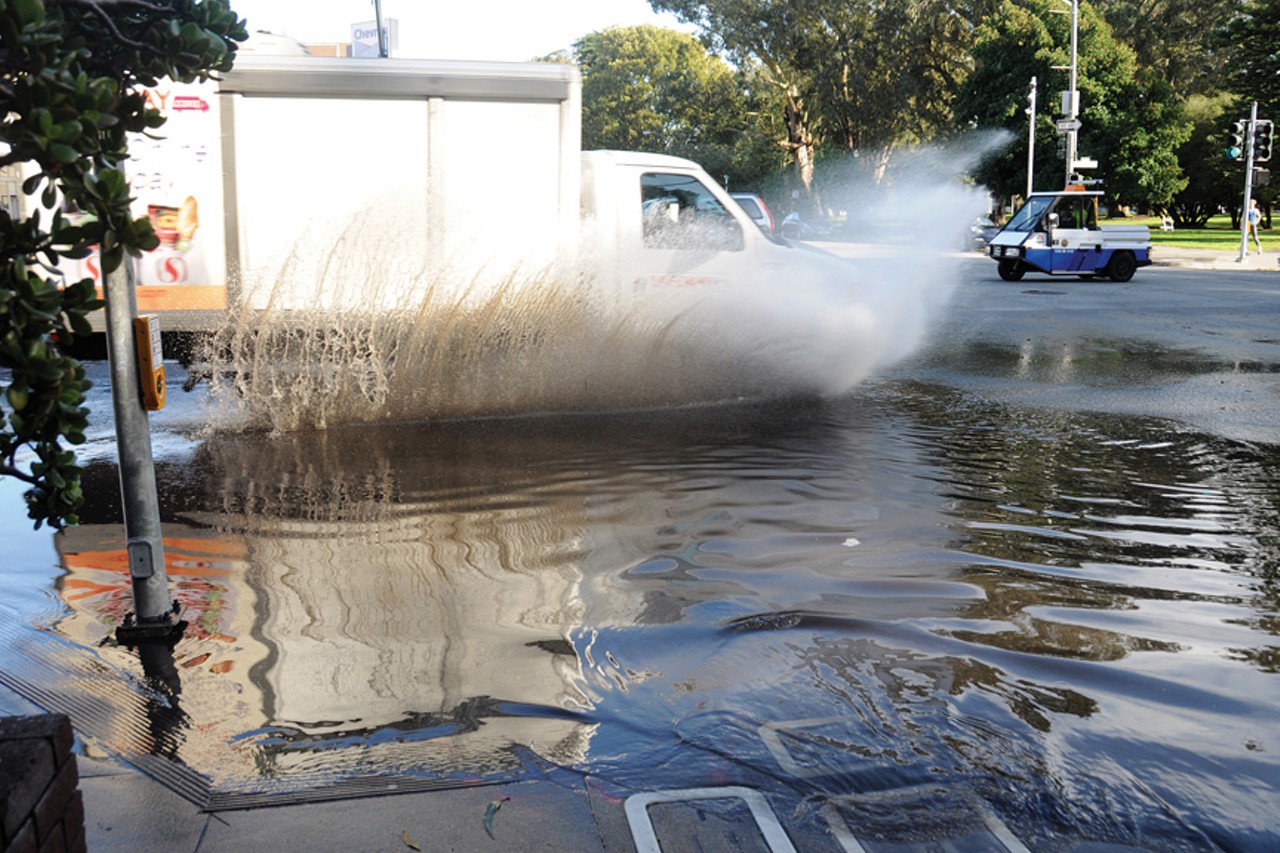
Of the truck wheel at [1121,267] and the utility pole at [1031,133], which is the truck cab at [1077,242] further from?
the utility pole at [1031,133]

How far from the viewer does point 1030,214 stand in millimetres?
27344

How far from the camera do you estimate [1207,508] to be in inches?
267

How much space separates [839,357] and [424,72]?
4397mm

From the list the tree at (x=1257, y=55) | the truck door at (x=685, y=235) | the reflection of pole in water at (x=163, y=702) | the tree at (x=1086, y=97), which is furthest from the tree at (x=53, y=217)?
the tree at (x=1257, y=55)

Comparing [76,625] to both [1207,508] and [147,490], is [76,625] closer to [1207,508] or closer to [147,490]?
[147,490]

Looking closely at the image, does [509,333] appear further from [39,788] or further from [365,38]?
[365,38]

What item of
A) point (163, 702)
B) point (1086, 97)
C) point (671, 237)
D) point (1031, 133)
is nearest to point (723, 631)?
point (163, 702)

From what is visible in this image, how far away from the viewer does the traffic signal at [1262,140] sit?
102 ft

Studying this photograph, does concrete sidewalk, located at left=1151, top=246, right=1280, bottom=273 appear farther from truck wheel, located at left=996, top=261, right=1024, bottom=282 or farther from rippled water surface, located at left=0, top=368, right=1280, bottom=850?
rippled water surface, located at left=0, top=368, right=1280, bottom=850

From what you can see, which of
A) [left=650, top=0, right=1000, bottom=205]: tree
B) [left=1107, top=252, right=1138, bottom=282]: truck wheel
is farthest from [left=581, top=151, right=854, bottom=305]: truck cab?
[left=650, top=0, right=1000, bottom=205]: tree

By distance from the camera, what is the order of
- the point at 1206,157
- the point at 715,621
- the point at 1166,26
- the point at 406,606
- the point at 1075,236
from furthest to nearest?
the point at 1206,157
the point at 1166,26
the point at 1075,236
the point at 406,606
the point at 715,621

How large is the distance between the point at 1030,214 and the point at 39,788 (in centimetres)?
2741

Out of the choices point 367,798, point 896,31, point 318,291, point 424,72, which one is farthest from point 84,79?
point 896,31

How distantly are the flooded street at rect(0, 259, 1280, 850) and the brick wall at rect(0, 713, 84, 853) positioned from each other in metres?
0.71
